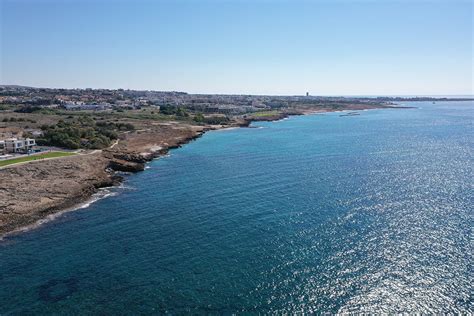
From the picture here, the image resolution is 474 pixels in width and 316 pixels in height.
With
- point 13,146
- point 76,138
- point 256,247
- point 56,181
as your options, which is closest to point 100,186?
point 56,181

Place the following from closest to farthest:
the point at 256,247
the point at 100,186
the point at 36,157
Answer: the point at 256,247 → the point at 100,186 → the point at 36,157

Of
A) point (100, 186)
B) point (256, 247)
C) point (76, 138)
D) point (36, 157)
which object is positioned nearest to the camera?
point (256, 247)

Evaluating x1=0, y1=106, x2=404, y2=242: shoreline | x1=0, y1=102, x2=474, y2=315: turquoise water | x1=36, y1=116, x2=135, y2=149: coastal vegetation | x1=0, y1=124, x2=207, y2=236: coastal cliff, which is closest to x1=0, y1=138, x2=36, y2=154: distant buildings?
x1=36, y1=116, x2=135, y2=149: coastal vegetation

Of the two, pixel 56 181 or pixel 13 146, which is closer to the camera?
pixel 56 181

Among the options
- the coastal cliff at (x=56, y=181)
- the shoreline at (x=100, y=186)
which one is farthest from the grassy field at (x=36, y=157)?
the shoreline at (x=100, y=186)

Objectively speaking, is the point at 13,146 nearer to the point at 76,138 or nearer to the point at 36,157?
the point at 36,157

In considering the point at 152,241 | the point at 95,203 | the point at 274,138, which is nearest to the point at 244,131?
the point at 274,138

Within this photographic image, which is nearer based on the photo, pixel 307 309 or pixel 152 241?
pixel 307 309

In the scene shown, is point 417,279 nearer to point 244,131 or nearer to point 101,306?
point 101,306
